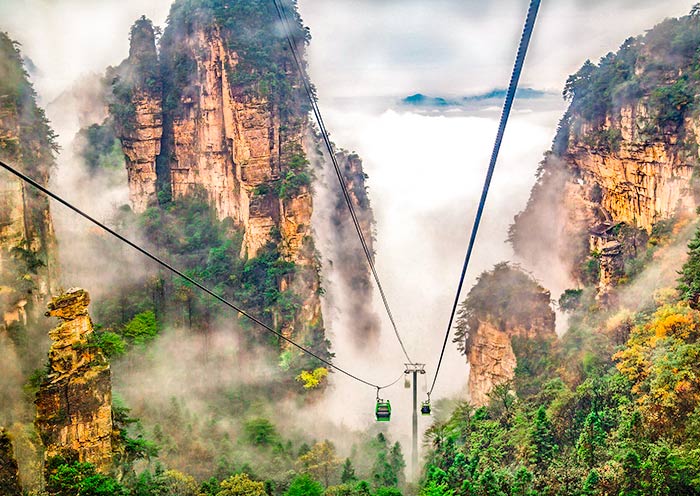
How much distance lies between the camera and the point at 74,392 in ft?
56.3

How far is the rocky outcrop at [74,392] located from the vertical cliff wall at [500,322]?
15.6 m

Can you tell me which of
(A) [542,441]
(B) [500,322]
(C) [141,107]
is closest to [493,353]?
(B) [500,322]

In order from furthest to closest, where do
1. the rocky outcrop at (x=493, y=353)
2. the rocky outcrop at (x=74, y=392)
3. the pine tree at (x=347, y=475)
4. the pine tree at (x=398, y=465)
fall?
1. the rocky outcrop at (x=493, y=353)
2. the pine tree at (x=398, y=465)
3. the pine tree at (x=347, y=475)
4. the rocky outcrop at (x=74, y=392)

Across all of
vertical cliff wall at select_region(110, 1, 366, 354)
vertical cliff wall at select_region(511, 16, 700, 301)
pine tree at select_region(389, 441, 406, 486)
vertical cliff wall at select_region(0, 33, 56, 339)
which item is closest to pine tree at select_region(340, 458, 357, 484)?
pine tree at select_region(389, 441, 406, 486)

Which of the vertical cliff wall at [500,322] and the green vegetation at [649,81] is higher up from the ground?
the green vegetation at [649,81]

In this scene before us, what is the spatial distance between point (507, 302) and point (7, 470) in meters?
19.0

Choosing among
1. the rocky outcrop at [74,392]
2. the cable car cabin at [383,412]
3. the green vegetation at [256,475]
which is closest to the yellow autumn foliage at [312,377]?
the green vegetation at [256,475]

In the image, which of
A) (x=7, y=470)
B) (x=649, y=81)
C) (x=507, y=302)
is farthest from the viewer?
(x=507, y=302)

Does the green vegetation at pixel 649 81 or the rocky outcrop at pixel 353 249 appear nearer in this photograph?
the green vegetation at pixel 649 81

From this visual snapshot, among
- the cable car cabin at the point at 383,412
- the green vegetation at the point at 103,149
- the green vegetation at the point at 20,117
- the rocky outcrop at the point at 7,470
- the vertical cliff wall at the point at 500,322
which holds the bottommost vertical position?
the rocky outcrop at the point at 7,470

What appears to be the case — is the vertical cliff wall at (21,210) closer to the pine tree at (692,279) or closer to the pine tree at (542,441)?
the pine tree at (542,441)

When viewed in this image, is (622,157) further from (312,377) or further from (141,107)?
(141,107)

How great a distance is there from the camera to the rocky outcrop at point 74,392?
1684 cm

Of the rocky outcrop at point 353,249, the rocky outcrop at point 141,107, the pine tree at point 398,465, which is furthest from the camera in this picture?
the rocky outcrop at point 353,249
